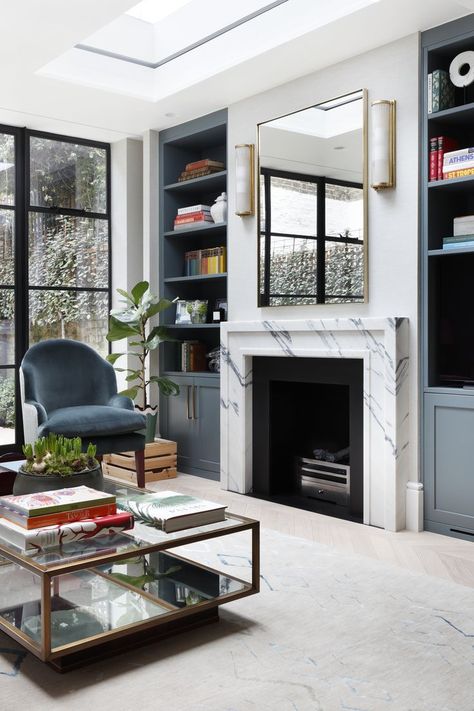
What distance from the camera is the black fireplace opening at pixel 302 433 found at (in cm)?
412

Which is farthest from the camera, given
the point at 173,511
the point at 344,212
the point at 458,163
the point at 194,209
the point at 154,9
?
the point at 194,209

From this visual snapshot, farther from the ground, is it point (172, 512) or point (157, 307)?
point (157, 307)

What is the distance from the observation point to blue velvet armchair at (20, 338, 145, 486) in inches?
158

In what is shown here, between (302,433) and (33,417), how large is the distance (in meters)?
1.67

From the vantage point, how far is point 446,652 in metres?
2.16

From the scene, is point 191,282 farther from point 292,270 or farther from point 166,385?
point 292,270

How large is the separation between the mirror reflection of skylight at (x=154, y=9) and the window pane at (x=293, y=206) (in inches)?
47.1

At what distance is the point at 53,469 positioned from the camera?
2.47 m

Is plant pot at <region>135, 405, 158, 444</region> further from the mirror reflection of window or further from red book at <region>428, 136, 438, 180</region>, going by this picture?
red book at <region>428, 136, 438, 180</region>

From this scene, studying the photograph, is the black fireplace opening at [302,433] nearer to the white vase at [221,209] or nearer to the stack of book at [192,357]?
the stack of book at [192,357]

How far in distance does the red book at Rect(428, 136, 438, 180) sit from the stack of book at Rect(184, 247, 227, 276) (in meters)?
1.73

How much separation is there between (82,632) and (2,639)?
0.37 m

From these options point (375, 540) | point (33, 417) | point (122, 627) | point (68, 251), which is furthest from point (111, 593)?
point (68, 251)

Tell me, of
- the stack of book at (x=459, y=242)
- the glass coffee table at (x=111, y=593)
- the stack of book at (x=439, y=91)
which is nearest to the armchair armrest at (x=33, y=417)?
the glass coffee table at (x=111, y=593)
